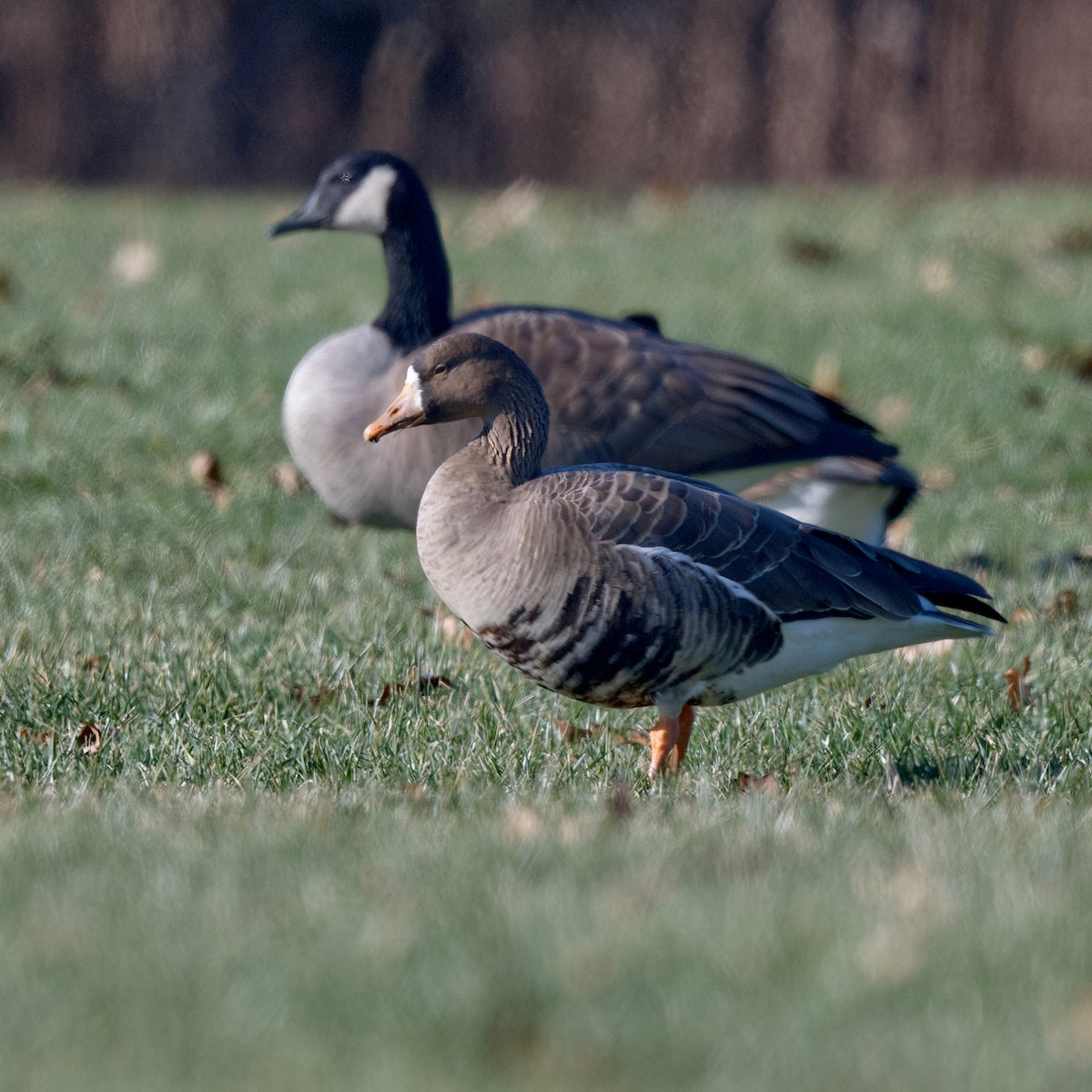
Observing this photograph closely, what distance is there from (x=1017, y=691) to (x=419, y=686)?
5.24 feet

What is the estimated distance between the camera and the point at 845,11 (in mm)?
16203

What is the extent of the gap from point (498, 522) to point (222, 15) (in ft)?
47.9

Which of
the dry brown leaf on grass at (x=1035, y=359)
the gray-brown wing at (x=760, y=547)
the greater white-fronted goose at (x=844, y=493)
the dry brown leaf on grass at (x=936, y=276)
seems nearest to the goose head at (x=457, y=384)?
the gray-brown wing at (x=760, y=547)

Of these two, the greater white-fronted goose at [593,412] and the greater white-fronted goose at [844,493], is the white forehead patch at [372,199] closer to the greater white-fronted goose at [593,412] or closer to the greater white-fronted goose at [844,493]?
the greater white-fronted goose at [593,412]

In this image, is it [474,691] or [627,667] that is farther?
[474,691]

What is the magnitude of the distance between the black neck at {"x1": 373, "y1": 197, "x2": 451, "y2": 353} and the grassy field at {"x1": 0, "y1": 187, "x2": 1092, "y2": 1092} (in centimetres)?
83

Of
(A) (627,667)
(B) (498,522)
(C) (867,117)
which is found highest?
(C) (867,117)

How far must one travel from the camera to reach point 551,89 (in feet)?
56.5

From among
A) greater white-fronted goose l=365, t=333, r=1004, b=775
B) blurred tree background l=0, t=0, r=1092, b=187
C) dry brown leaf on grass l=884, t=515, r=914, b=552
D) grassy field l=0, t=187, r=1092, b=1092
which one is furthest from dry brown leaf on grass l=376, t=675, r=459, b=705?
blurred tree background l=0, t=0, r=1092, b=187

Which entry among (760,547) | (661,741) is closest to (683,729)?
(661,741)

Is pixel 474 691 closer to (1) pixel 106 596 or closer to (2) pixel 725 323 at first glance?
(1) pixel 106 596

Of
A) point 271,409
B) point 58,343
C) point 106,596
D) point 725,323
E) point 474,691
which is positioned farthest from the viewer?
point 725,323

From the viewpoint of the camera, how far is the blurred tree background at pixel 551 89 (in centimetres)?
1609

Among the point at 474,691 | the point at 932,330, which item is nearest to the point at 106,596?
the point at 474,691
